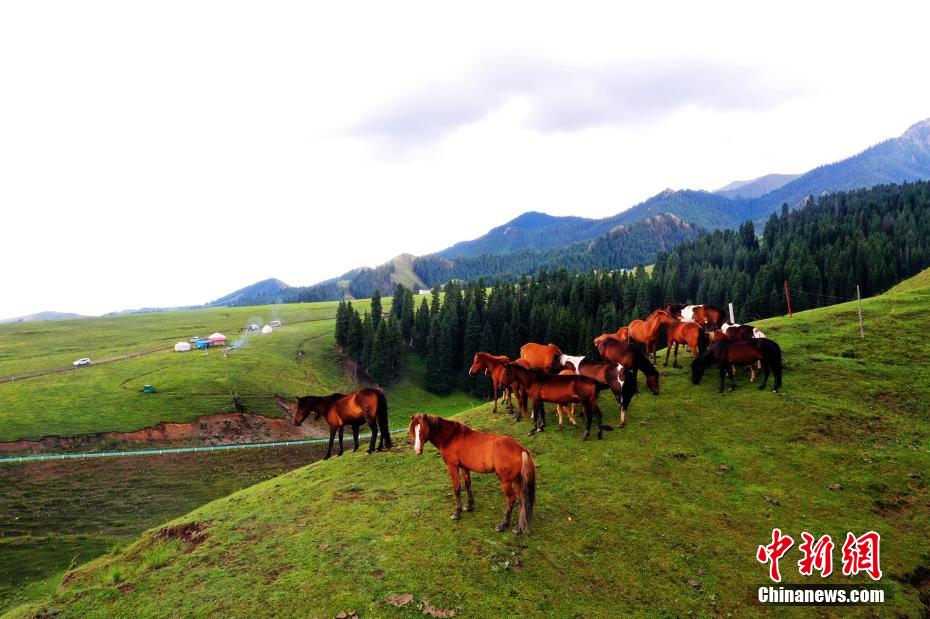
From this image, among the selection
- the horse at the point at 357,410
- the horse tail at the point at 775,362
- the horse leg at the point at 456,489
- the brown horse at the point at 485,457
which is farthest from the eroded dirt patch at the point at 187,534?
the horse tail at the point at 775,362

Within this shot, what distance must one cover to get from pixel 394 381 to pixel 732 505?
71500mm

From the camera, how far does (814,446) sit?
13.7 m

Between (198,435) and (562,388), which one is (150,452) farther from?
(562,388)

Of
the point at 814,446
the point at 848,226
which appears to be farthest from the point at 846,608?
the point at 848,226

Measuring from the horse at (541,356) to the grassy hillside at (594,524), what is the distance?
3122mm

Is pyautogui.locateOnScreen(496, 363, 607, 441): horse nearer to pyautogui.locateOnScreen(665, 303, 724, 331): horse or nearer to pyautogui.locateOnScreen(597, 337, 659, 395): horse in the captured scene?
pyautogui.locateOnScreen(597, 337, 659, 395): horse

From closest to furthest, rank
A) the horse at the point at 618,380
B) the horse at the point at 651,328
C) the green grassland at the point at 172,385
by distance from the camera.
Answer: the horse at the point at 618,380 < the horse at the point at 651,328 < the green grassland at the point at 172,385

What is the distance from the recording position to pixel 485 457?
1010 cm

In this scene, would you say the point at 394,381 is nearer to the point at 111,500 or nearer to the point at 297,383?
the point at 297,383

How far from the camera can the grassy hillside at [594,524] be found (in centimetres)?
836

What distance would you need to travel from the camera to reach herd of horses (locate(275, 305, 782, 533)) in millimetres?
10016

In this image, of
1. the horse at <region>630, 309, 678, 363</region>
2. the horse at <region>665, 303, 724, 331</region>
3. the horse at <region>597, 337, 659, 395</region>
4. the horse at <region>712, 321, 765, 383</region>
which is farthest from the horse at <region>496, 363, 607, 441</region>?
the horse at <region>665, 303, 724, 331</region>

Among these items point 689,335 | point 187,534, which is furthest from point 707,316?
point 187,534

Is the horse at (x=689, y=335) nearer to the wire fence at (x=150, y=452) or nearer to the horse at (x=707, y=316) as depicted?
the horse at (x=707, y=316)
